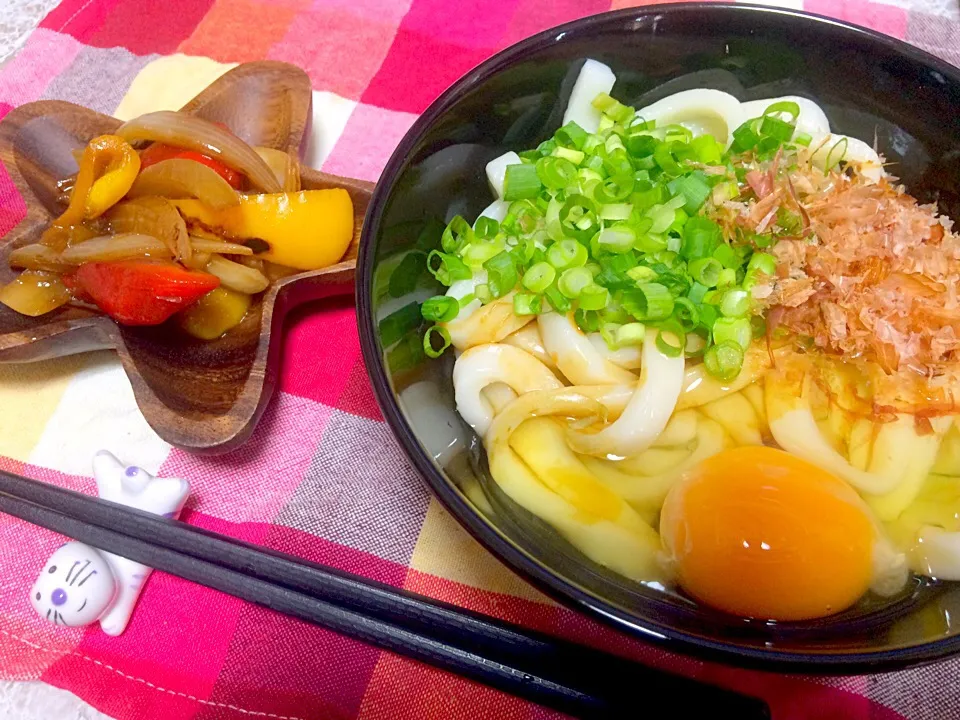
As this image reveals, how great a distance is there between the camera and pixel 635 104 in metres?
1.47

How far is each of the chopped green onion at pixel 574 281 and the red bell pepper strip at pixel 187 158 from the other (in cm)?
79

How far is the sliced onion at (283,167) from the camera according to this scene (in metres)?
1.55

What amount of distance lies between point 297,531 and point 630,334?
Result: 0.74 metres

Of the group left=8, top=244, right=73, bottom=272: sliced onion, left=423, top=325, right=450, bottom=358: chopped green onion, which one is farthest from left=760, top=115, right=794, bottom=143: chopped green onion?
left=8, top=244, right=73, bottom=272: sliced onion

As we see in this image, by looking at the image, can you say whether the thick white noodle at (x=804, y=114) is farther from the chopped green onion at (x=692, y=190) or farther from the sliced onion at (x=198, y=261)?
the sliced onion at (x=198, y=261)

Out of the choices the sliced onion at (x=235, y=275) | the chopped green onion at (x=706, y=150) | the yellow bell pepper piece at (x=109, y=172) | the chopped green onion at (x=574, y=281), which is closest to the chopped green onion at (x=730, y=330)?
the chopped green onion at (x=574, y=281)

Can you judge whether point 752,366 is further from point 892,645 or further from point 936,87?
point 936,87

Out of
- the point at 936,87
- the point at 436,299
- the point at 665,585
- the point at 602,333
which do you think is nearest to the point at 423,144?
the point at 436,299

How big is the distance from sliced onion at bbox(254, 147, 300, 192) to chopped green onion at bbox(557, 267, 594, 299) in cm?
70

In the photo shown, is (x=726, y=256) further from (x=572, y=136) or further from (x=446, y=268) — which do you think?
(x=446, y=268)

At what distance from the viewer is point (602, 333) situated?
1.24 m

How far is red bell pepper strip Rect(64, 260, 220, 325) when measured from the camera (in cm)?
135

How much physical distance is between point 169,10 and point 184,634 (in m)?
1.89

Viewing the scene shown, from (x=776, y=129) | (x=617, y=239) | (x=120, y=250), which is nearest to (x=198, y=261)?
(x=120, y=250)
